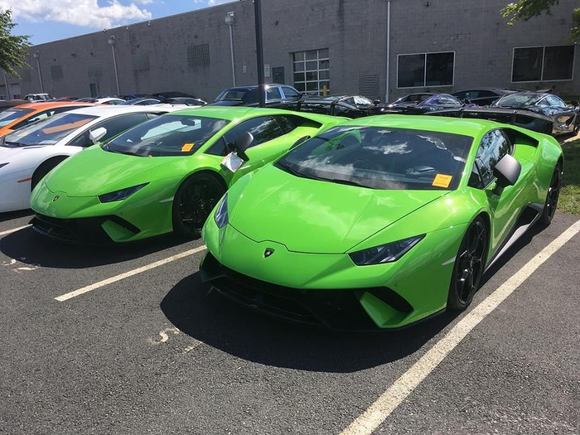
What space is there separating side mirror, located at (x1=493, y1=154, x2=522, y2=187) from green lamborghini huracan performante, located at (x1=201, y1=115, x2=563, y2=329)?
0.03ft

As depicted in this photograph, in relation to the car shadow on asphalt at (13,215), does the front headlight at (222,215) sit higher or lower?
higher

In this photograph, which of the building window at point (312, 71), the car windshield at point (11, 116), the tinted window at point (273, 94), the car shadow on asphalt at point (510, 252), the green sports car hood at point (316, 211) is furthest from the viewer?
the building window at point (312, 71)

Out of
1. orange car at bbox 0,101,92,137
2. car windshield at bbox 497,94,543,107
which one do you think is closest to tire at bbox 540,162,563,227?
car windshield at bbox 497,94,543,107

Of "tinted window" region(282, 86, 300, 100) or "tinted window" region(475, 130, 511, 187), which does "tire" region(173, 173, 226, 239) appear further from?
"tinted window" region(282, 86, 300, 100)

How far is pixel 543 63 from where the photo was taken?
2459 cm

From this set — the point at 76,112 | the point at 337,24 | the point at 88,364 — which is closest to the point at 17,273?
the point at 88,364

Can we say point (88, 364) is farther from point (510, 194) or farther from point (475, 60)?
point (475, 60)

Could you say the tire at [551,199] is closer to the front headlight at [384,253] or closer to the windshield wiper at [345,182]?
the windshield wiper at [345,182]

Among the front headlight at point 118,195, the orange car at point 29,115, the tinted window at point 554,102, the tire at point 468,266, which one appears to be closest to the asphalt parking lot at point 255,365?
the tire at point 468,266

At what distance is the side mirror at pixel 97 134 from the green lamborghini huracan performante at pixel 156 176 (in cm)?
139

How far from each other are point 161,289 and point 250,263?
1.19 m

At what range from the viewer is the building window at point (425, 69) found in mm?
26297

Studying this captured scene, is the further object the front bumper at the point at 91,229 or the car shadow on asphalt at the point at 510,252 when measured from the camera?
the front bumper at the point at 91,229

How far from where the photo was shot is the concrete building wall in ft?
81.9
